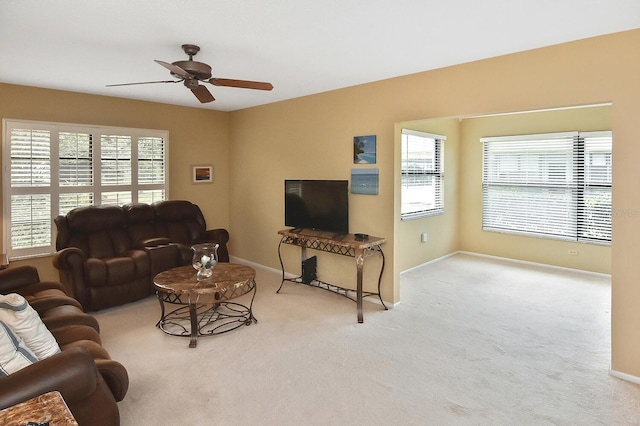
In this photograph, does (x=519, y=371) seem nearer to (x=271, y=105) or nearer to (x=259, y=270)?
(x=259, y=270)

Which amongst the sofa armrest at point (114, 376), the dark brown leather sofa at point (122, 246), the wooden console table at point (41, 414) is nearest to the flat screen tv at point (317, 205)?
the dark brown leather sofa at point (122, 246)

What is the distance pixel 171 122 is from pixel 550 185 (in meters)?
6.13

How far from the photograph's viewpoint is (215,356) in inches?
125

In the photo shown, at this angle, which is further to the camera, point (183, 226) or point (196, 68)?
point (183, 226)

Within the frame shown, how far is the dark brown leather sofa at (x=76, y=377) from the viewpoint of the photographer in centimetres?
168

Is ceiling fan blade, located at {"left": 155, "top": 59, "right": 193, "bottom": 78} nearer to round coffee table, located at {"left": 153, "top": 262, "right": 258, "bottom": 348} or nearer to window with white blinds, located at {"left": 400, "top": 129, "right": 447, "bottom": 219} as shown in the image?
→ round coffee table, located at {"left": 153, "top": 262, "right": 258, "bottom": 348}

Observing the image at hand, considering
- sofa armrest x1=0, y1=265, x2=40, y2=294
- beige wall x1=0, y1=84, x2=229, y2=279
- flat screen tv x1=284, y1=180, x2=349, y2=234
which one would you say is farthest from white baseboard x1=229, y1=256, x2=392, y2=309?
sofa armrest x1=0, y1=265, x2=40, y2=294

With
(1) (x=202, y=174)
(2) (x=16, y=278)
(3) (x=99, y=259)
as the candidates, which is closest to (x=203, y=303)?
(3) (x=99, y=259)

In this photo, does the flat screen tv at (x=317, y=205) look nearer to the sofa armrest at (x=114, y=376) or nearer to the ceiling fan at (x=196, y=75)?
the ceiling fan at (x=196, y=75)

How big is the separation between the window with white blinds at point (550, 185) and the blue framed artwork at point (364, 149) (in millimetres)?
3247

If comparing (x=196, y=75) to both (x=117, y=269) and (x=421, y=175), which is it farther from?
(x=421, y=175)

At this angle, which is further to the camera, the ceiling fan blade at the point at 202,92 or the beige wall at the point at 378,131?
the ceiling fan blade at the point at 202,92

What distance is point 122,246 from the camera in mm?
4812

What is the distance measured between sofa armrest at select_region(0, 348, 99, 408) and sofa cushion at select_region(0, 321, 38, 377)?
0.14m
